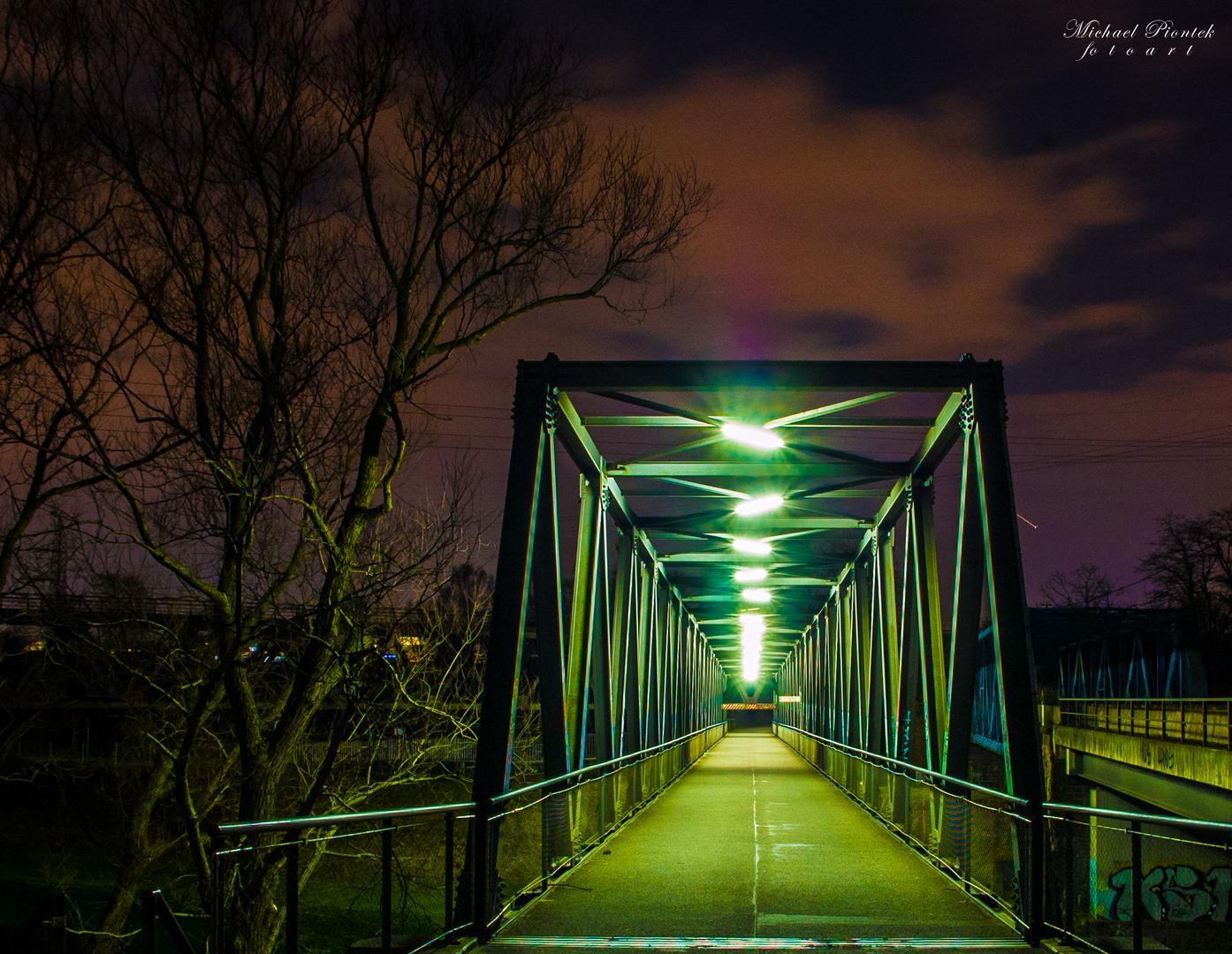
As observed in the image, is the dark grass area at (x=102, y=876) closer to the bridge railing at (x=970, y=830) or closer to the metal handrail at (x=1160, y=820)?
the bridge railing at (x=970, y=830)

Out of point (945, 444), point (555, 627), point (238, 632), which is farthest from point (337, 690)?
point (945, 444)

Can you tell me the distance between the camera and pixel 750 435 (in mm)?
12812

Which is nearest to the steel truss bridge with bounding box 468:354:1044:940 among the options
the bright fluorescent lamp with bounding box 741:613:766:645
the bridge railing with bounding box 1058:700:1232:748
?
the bridge railing with bounding box 1058:700:1232:748

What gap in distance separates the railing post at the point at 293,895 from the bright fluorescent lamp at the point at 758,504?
12.7m

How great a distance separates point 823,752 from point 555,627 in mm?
13511

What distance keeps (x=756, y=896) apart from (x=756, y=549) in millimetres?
15679

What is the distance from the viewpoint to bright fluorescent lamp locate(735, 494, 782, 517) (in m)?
17.1

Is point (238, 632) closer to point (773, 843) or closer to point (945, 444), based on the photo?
point (773, 843)

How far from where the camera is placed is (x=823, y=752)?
73.9 feet

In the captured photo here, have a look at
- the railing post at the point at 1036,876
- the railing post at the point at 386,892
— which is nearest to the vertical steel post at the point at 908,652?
the railing post at the point at 1036,876

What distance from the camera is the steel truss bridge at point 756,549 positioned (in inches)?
308

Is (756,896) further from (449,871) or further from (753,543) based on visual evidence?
(753,543)

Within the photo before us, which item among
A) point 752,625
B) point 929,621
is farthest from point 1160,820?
point 752,625

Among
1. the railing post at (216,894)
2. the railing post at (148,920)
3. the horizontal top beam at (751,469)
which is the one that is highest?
the horizontal top beam at (751,469)
